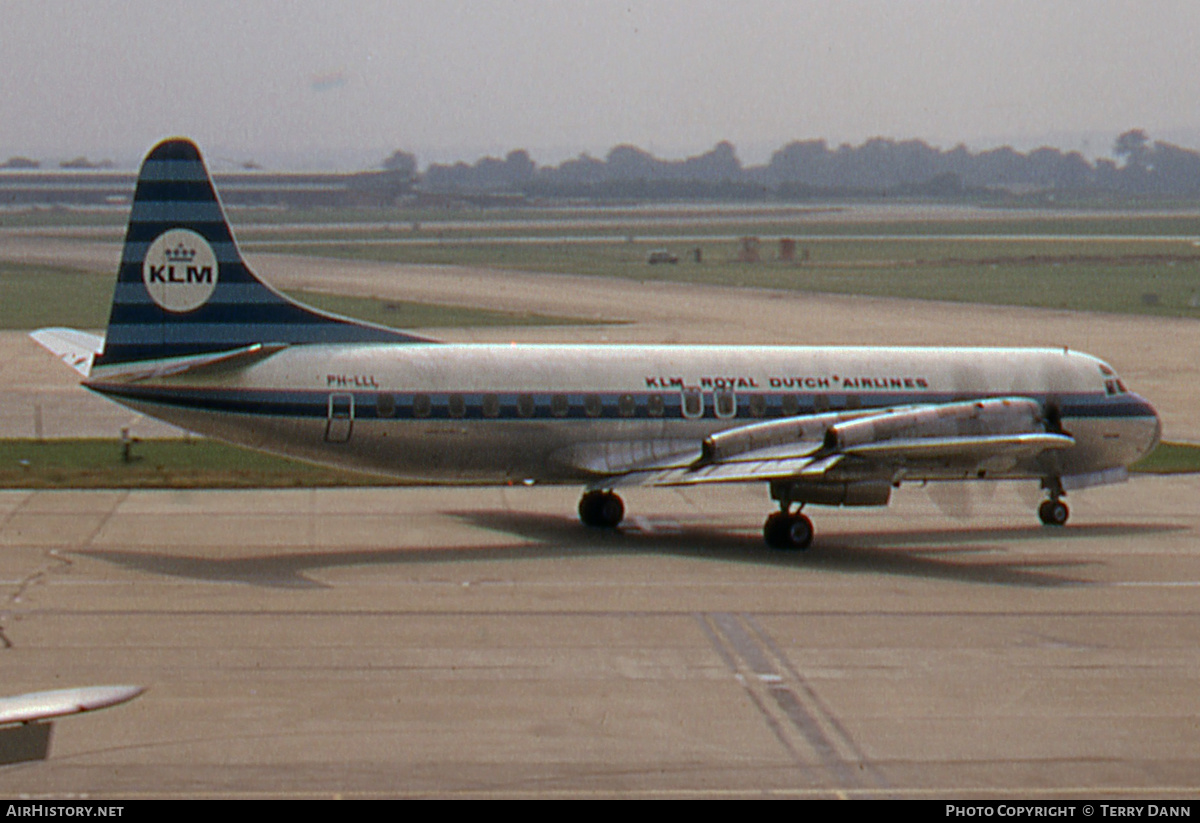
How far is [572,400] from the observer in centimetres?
2933

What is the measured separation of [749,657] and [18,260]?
345ft

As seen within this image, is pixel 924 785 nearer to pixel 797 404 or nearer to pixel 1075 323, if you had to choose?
pixel 797 404

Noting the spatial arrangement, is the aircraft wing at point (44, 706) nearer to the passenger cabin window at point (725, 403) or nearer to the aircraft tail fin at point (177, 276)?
the aircraft tail fin at point (177, 276)

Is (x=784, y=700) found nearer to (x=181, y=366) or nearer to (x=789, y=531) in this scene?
(x=789, y=531)

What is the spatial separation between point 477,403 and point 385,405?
5.63 feet

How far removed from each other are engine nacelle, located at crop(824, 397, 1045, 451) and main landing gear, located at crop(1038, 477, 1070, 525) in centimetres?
352

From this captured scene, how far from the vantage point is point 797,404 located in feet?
99.3

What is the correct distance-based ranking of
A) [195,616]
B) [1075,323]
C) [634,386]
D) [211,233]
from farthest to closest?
1. [1075,323]
2. [634,386]
3. [211,233]
4. [195,616]

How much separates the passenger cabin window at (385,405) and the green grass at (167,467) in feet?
24.4

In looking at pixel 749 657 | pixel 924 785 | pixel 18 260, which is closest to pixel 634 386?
pixel 749 657

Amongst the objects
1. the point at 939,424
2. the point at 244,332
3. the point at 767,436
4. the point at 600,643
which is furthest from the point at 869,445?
the point at 244,332

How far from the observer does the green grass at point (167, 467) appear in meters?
34.4

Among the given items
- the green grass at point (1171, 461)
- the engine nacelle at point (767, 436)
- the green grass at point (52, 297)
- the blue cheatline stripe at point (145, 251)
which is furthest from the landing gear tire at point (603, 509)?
the green grass at point (52, 297)

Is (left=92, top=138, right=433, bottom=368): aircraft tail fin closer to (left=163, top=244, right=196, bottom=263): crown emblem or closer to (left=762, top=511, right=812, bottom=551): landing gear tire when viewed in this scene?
(left=163, top=244, right=196, bottom=263): crown emblem
